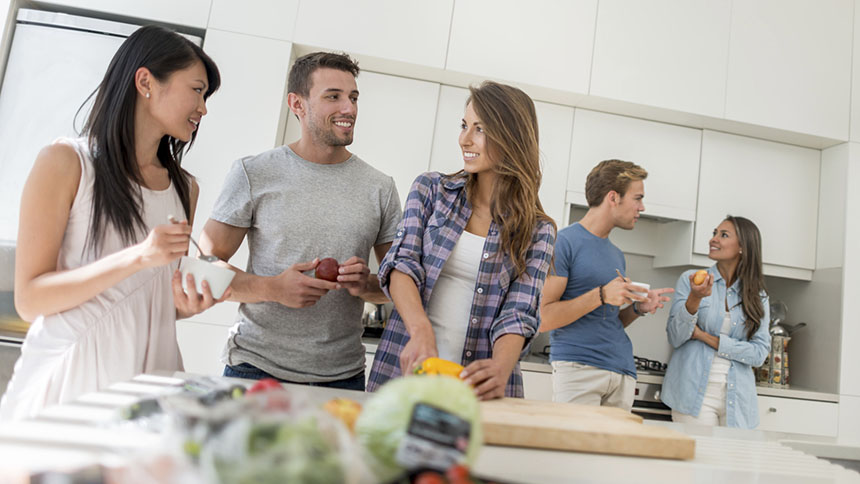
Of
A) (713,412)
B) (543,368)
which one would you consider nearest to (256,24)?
(543,368)

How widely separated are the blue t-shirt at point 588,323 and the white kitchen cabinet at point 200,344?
136 cm

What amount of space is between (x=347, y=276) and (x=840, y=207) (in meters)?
2.88

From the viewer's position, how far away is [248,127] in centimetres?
255

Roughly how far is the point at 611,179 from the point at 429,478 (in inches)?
81.2

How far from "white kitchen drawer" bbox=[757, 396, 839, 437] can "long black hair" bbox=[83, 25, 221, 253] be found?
107 inches

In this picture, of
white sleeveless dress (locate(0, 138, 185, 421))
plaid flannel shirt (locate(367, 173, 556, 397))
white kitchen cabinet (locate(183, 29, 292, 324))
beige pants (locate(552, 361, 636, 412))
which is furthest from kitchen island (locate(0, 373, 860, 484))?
white kitchen cabinet (locate(183, 29, 292, 324))

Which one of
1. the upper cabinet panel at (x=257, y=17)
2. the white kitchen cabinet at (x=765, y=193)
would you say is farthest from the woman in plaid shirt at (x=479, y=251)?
the white kitchen cabinet at (x=765, y=193)

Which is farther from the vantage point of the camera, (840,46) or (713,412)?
(840,46)

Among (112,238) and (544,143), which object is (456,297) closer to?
(112,238)

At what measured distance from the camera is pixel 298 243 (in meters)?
1.41

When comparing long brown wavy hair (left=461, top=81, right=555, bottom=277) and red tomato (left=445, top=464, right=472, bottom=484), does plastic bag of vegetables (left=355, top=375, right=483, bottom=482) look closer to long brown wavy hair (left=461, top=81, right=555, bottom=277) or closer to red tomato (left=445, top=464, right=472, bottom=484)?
red tomato (left=445, top=464, right=472, bottom=484)

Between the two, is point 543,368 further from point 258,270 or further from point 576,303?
point 258,270

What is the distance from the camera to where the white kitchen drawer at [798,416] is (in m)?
2.77

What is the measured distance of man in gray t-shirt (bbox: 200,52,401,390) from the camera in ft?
4.44
